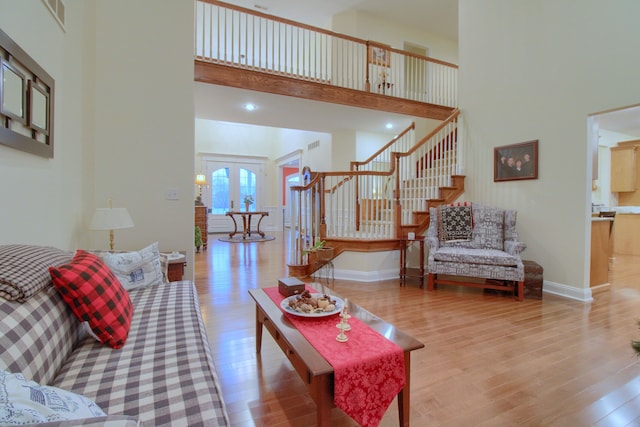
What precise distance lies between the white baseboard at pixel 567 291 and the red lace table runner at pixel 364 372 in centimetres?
334

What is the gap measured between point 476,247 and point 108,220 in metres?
4.12

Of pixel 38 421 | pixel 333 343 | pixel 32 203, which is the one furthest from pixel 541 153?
pixel 32 203

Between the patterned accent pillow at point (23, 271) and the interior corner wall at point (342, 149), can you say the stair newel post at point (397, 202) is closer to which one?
the interior corner wall at point (342, 149)

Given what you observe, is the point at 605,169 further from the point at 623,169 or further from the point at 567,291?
the point at 567,291

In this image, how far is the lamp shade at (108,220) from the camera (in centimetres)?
253

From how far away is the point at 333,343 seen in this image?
54.5 inches

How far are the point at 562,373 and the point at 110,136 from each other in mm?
4445

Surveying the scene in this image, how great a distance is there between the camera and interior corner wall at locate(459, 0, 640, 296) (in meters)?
3.26

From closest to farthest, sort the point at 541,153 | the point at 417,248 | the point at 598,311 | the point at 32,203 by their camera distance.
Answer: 1. the point at 32,203
2. the point at 598,311
3. the point at 541,153
4. the point at 417,248

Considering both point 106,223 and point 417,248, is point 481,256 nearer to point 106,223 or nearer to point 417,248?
point 417,248

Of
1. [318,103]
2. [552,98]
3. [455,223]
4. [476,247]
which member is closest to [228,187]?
[318,103]

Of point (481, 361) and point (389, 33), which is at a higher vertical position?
point (389, 33)

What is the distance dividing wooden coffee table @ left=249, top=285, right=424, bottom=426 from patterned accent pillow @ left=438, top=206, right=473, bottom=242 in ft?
9.00

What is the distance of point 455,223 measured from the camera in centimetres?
412
